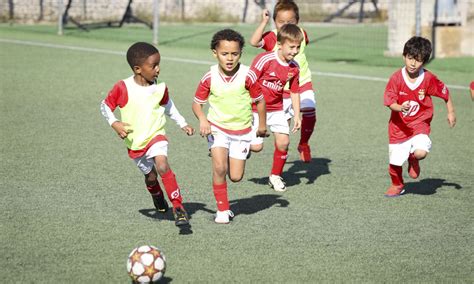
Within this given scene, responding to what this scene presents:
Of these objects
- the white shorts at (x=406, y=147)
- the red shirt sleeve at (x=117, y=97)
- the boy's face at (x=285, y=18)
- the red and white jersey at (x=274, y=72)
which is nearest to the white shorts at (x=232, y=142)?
the red shirt sleeve at (x=117, y=97)

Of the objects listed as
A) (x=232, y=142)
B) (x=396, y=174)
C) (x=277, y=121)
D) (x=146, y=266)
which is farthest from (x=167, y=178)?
(x=396, y=174)

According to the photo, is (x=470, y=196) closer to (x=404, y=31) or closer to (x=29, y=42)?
(x=404, y=31)

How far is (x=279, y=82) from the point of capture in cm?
895

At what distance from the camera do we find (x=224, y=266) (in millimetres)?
6355

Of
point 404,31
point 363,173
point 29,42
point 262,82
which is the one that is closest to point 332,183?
point 363,173

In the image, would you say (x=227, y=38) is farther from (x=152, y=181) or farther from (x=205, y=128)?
(x=152, y=181)

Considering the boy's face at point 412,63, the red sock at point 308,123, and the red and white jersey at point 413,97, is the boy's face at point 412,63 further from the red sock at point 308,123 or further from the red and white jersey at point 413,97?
the red sock at point 308,123

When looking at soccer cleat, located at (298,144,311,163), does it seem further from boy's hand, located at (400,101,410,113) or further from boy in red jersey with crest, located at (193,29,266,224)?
boy in red jersey with crest, located at (193,29,266,224)

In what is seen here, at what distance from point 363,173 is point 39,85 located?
8.28 meters

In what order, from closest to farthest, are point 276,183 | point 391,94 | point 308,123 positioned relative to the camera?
point 391,94, point 276,183, point 308,123

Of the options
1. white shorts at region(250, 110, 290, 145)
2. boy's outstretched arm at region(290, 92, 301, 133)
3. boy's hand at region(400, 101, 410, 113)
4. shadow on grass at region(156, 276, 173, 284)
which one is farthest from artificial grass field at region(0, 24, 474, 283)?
boy's hand at region(400, 101, 410, 113)

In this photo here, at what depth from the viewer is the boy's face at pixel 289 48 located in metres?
8.58

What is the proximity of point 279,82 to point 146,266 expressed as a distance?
11.7 feet

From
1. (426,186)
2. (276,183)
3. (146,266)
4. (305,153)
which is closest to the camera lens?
(146,266)
